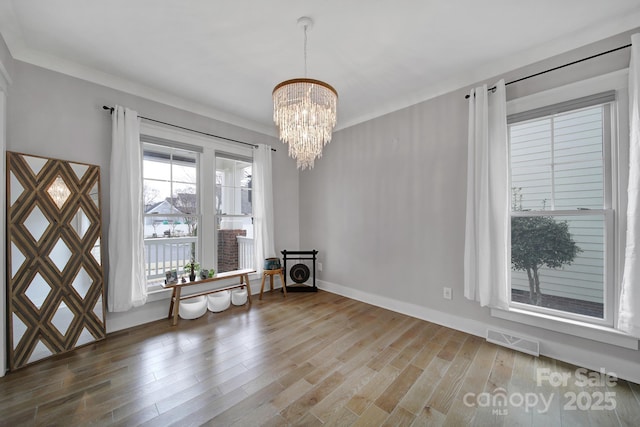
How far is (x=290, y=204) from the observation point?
14.3 ft

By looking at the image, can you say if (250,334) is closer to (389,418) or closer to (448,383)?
(389,418)

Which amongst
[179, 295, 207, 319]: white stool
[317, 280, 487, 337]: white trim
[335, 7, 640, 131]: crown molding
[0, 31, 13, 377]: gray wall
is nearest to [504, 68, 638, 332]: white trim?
[335, 7, 640, 131]: crown molding

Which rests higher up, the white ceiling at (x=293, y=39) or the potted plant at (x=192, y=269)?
the white ceiling at (x=293, y=39)

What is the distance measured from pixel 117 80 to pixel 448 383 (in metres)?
4.18

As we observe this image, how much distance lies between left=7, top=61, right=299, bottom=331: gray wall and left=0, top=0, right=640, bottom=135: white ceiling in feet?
0.41

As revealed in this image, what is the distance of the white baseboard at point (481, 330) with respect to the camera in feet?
A: 5.97

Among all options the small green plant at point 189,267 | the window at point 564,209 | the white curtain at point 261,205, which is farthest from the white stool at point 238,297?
the window at point 564,209

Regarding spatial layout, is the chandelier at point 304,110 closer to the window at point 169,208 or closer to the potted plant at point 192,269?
the window at point 169,208

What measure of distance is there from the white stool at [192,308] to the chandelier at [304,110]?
2.25 meters

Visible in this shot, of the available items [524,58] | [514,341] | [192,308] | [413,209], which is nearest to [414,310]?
[514,341]

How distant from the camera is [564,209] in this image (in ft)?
6.95

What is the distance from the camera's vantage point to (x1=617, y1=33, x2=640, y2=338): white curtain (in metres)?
1.68

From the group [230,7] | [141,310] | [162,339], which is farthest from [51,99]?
[162,339]

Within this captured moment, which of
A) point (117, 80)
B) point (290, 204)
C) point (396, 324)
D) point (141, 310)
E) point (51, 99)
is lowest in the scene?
point (396, 324)
